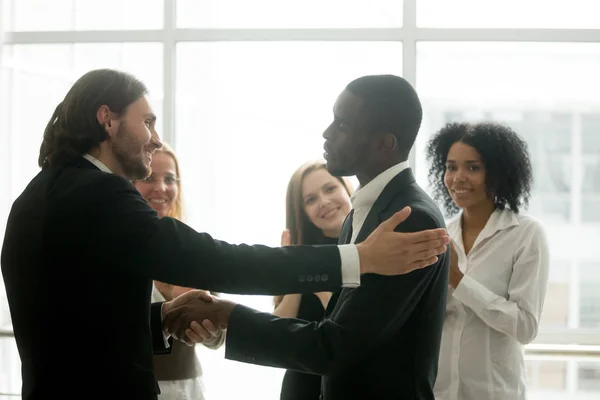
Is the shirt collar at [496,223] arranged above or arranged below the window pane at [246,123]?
below

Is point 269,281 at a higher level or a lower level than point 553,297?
higher

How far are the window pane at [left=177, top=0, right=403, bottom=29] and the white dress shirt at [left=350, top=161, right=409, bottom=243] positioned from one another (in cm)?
276

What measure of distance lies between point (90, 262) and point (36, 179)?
0.97 ft

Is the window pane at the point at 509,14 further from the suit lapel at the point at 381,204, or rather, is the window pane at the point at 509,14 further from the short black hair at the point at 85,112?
the short black hair at the point at 85,112

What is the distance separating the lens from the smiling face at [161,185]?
3268mm

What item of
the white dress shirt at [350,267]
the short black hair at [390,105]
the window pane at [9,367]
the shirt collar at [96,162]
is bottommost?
the window pane at [9,367]

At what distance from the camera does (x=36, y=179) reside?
6.80 ft

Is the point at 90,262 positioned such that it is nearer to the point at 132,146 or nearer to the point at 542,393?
the point at 132,146

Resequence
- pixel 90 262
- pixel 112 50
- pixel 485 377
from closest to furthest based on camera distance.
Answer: pixel 90 262 < pixel 485 377 < pixel 112 50

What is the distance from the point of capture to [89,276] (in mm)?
1933

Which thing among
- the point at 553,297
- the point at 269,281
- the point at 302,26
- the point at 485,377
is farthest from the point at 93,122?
the point at 553,297

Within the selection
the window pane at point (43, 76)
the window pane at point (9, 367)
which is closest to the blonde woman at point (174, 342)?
the window pane at point (43, 76)

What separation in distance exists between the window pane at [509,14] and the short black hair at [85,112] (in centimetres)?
300

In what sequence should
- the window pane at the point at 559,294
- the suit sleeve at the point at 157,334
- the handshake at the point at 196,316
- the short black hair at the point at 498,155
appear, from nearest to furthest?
the handshake at the point at 196,316, the suit sleeve at the point at 157,334, the short black hair at the point at 498,155, the window pane at the point at 559,294
